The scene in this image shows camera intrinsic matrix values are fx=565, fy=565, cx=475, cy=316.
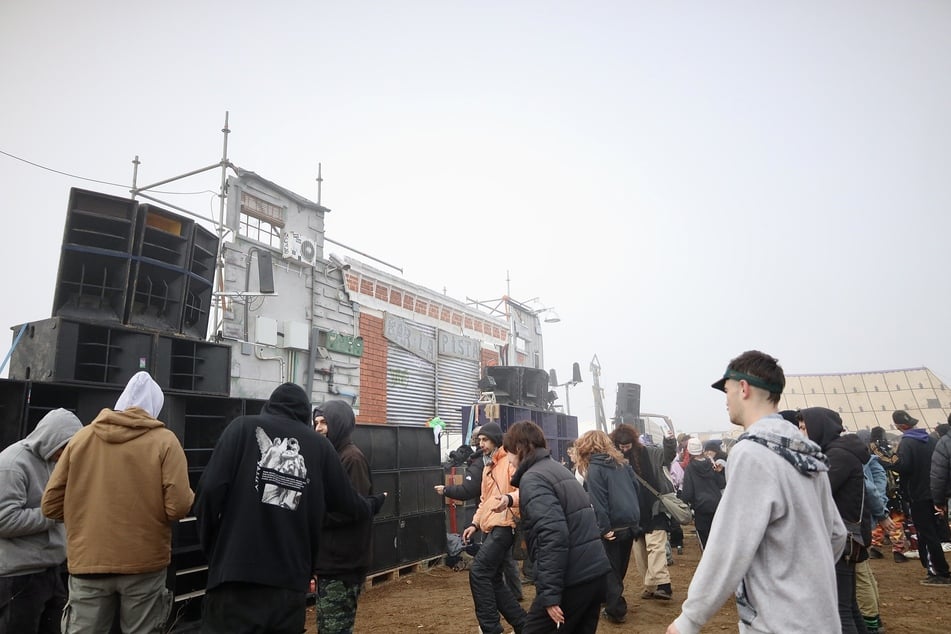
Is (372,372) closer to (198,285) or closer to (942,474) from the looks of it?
(198,285)

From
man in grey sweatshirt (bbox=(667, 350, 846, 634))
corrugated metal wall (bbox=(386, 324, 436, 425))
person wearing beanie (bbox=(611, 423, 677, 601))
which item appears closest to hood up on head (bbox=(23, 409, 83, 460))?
man in grey sweatshirt (bbox=(667, 350, 846, 634))

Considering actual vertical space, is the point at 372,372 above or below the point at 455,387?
above

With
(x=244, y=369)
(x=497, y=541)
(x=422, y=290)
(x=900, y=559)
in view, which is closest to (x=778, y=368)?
(x=497, y=541)

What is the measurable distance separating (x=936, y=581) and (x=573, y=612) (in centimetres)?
660

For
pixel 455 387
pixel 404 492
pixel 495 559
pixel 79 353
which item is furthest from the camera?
pixel 455 387

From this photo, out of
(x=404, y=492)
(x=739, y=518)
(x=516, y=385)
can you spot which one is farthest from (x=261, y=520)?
(x=516, y=385)

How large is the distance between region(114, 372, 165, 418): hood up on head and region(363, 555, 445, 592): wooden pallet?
5025mm

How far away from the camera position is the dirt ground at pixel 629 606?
5.79 metres

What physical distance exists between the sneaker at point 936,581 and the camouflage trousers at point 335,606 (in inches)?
296

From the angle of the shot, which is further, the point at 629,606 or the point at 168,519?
the point at 629,606

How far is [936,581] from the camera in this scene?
23.6ft

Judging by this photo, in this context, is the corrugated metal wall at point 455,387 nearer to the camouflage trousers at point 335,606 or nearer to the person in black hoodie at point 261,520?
the camouflage trousers at point 335,606

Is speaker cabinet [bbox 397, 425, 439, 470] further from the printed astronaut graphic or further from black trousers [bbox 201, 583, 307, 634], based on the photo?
black trousers [bbox 201, 583, 307, 634]

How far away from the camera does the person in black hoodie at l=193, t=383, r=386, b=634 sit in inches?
105
